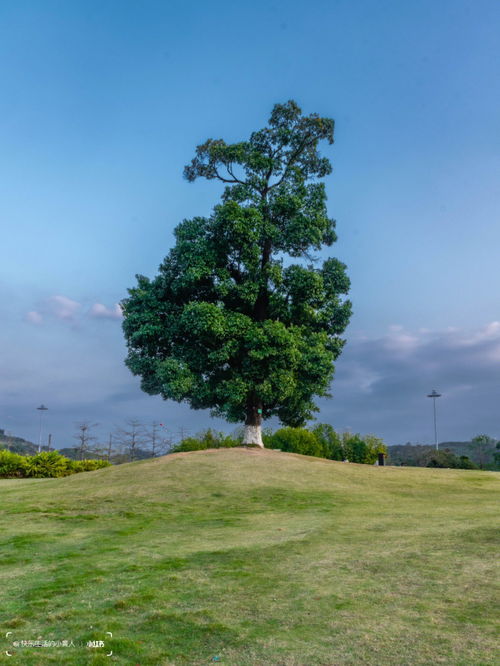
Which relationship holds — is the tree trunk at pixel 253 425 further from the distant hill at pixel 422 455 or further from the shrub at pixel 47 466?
the distant hill at pixel 422 455

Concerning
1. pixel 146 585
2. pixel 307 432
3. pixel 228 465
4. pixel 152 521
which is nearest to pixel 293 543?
pixel 146 585

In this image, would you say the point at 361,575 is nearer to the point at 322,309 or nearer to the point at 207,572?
→ the point at 207,572

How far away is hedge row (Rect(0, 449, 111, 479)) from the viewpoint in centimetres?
3069

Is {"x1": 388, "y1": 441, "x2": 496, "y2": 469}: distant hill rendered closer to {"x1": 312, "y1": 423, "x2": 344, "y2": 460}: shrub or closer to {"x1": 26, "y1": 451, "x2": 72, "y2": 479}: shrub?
{"x1": 312, "y1": 423, "x2": 344, "y2": 460}: shrub

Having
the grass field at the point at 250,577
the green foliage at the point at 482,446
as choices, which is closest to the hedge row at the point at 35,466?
the grass field at the point at 250,577

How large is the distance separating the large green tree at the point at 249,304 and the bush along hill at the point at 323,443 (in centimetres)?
1234

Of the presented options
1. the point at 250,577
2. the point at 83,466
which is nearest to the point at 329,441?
the point at 83,466

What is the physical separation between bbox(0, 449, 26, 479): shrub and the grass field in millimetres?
12426

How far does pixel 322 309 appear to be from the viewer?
99.4 ft

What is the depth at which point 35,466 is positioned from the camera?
31.0 meters

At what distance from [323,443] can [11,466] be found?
86.6ft

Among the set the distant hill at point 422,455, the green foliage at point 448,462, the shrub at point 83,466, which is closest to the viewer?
the shrub at point 83,466

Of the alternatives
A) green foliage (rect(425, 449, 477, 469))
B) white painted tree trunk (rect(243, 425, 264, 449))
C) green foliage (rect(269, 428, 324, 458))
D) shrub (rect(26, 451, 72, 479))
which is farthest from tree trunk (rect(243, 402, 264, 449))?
green foliage (rect(425, 449, 477, 469))

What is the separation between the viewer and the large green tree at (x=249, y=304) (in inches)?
1033
